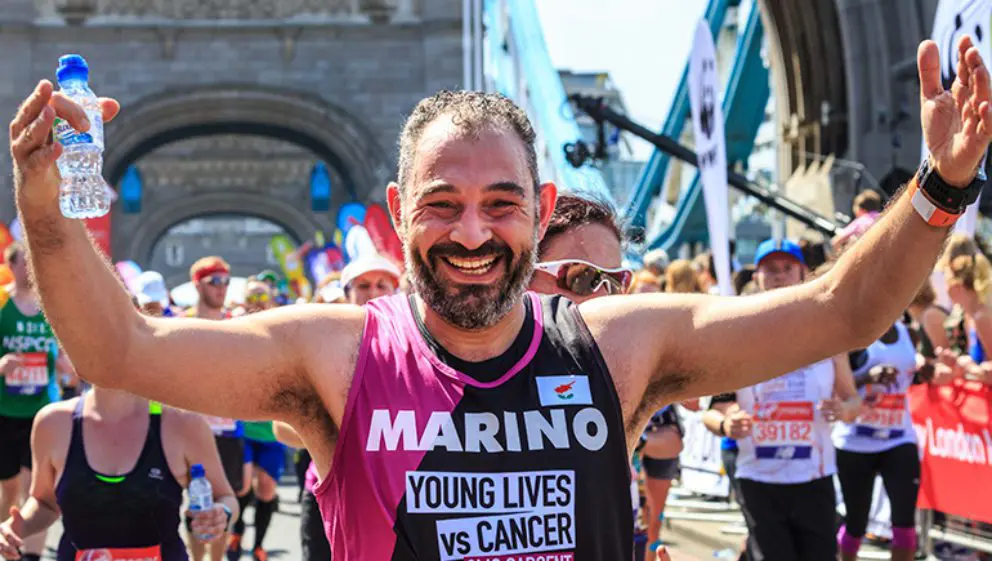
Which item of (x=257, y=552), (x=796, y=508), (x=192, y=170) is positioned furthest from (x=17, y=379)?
(x=192, y=170)

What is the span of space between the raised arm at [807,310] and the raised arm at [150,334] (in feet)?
1.71

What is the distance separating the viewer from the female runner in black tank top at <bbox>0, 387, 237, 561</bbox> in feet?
15.6

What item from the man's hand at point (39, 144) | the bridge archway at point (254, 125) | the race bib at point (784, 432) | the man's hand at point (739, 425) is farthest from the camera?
the bridge archway at point (254, 125)

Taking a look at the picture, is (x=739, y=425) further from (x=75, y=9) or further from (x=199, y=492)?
(x=75, y=9)

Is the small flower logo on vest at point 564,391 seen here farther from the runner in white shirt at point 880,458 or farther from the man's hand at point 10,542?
the runner in white shirt at point 880,458

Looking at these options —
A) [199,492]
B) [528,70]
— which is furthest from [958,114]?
[528,70]

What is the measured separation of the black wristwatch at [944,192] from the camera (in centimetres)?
231

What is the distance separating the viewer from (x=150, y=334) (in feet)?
7.41

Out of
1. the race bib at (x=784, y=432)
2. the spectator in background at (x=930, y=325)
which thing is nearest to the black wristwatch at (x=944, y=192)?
the race bib at (x=784, y=432)

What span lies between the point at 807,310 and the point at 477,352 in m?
0.60

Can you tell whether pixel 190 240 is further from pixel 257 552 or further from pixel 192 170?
pixel 257 552

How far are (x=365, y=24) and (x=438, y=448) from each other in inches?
1065

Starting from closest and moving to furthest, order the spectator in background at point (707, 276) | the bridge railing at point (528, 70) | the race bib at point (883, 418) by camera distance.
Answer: the race bib at point (883, 418) < the spectator in background at point (707, 276) < the bridge railing at point (528, 70)

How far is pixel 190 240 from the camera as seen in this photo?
70312 millimetres
